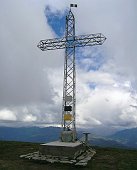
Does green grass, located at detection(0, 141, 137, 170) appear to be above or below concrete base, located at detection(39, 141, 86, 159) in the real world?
below

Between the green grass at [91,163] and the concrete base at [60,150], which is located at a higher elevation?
the concrete base at [60,150]

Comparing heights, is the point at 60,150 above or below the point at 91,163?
above

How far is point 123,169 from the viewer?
2258cm

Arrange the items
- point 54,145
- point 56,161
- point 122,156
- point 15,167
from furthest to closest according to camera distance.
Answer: point 122,156, point 54,145, point 56,161, point 15,167

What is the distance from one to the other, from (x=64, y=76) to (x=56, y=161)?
42.2 ft

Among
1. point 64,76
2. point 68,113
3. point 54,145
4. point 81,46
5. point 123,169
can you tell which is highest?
point 81,46

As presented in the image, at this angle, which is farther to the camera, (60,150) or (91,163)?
(60,150)

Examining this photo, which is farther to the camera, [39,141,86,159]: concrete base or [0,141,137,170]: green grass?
[39,141,86,159]: concrete base

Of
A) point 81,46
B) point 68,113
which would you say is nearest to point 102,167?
point 68,113

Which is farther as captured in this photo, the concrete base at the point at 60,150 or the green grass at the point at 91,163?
the concrete base at the point at 60,150

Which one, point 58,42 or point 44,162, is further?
point 58,42

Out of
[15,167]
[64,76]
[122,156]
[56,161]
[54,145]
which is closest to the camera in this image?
[15,167]

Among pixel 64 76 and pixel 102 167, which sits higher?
pixel 64 76

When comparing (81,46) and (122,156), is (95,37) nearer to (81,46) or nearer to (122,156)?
(81,46)
